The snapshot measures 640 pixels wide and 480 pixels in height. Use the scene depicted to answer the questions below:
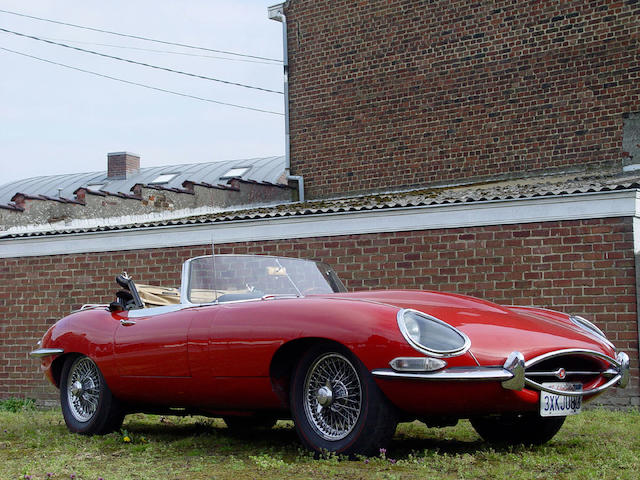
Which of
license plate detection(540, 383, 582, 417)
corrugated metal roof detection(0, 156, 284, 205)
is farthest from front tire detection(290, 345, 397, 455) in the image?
corrugated metal roof detection(0, 156, 284, 205)

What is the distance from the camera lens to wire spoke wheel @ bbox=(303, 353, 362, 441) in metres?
5.37

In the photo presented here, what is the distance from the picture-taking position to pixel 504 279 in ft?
34.2

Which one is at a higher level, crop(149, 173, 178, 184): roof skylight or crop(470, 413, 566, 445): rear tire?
crop(149, 173, 178, 184): roof skylight

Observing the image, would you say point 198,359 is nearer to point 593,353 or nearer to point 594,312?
point 593,353

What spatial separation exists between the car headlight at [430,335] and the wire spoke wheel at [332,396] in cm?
42

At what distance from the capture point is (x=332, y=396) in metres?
5.42

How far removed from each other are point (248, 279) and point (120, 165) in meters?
34.2

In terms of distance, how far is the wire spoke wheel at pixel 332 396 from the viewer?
5.37m

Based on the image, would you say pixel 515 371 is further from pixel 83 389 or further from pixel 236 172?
pixel 236 172

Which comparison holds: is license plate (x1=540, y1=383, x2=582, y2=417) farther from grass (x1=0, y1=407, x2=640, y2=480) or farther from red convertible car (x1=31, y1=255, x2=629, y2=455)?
grass (x1=0, y1=407, x2=640, y2=480)

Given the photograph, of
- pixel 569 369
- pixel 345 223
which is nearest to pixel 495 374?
pixel 569 369

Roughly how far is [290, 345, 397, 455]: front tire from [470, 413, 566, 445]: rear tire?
108 cm

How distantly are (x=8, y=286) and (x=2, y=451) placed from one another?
306 inches

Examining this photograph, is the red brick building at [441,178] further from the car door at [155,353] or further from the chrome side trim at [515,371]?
the chrome side trim at [515,371]
